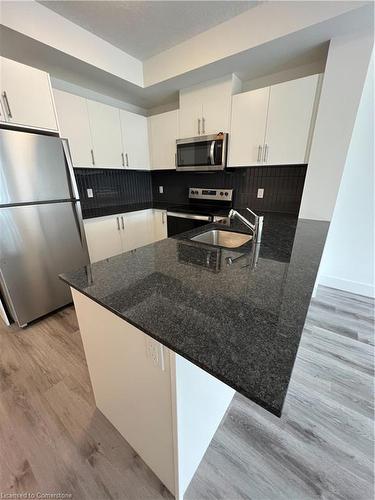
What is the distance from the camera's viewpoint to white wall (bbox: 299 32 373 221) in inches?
68.0

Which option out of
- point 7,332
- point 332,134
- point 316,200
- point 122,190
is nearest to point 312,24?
point 332,134

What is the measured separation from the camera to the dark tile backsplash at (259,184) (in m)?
2.45

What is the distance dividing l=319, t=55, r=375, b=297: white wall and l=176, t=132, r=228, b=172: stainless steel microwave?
133 centimetres

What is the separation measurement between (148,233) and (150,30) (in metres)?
2.29

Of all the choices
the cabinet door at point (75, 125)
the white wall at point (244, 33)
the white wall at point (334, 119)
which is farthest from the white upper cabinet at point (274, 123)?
the cabinet door at point (75, 125)

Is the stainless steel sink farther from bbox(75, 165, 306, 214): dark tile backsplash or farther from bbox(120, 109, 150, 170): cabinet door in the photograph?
bbox(120, 109, 150, 170): cabinet door

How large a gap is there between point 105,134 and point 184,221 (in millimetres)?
1496

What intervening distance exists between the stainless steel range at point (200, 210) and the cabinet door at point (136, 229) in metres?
0.45

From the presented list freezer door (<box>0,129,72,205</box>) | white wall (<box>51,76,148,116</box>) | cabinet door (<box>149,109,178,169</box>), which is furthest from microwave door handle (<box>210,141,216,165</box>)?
white wall (<box>51,76,148,116</box>)

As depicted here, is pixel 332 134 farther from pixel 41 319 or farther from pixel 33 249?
pixel 41 319

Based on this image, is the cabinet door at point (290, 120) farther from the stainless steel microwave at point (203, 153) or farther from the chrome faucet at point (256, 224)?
the chrome faucet at point (256, 224)

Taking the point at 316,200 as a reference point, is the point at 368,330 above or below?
below

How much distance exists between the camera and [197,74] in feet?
7.38

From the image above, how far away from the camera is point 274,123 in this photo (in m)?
2.16
